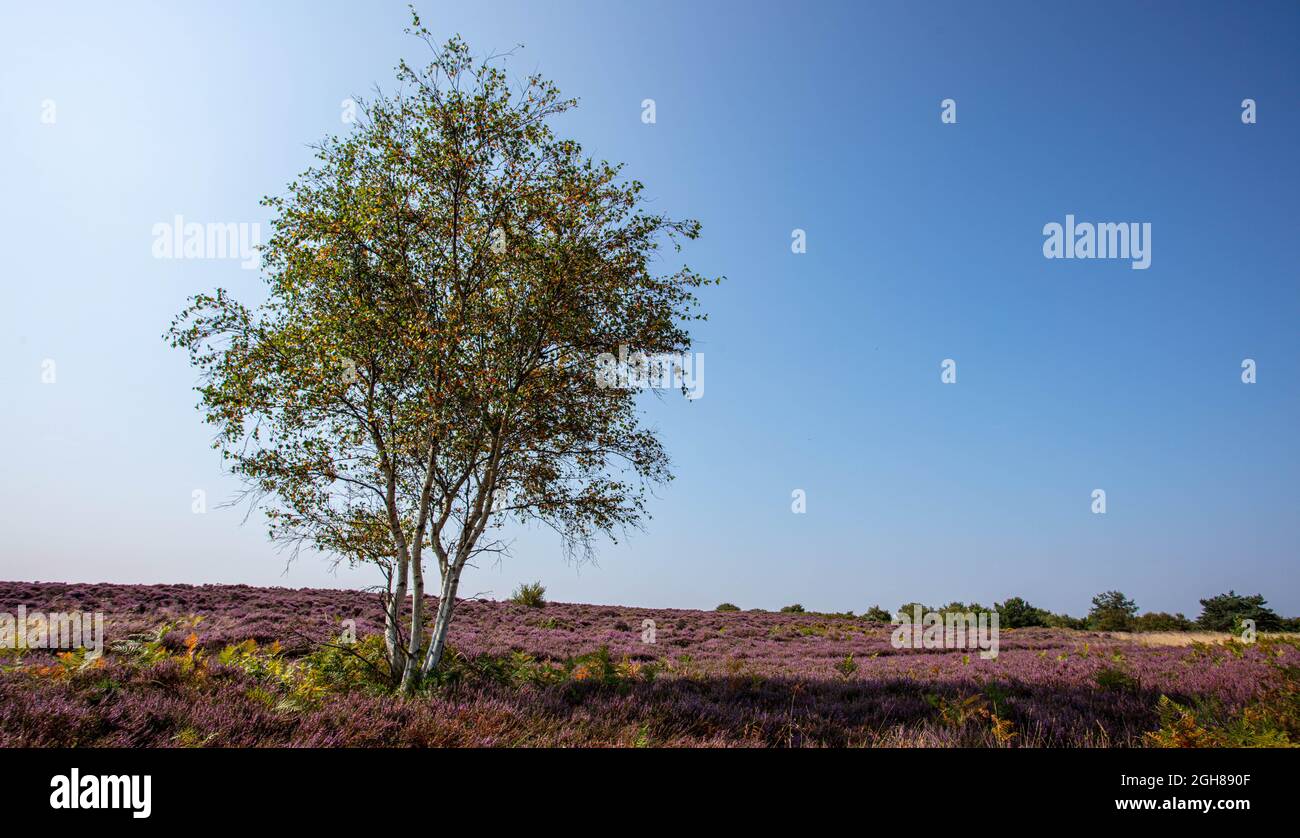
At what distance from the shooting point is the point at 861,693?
11.7 metres

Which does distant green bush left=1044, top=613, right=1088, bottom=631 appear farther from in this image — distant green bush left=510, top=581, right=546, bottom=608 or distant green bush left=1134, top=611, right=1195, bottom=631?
distant green bush left=510, top=581, right=546, bottom=608

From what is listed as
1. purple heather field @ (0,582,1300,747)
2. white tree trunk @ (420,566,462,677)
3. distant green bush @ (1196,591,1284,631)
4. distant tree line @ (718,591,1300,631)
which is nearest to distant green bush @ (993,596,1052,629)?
distant tree line @ (718,591,1300,631)

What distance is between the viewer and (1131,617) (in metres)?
40.2

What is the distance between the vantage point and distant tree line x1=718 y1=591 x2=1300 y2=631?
123 feet

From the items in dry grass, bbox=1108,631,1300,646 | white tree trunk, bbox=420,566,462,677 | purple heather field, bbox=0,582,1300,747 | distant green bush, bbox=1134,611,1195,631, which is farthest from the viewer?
distant green bush, bbox=1134,611,1195,631

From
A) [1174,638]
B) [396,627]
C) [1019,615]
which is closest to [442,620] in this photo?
[396,627]

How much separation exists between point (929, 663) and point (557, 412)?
15.9m

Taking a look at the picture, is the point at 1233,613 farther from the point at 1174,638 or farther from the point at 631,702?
the point at 631,702

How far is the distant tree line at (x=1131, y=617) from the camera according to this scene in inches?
1471
